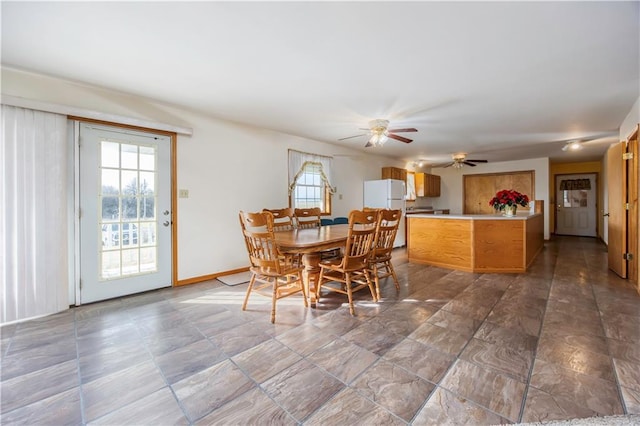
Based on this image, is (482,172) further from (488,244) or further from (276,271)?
(276,271)

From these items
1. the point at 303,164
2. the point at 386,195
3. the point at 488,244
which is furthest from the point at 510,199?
the point at 303,164

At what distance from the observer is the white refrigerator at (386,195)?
5836 millimetres

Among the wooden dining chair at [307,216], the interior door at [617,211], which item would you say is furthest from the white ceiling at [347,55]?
the wooden dining chair at [307,216]

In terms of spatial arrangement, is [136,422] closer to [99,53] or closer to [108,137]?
[99,53]

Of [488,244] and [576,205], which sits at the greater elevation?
[576,205]

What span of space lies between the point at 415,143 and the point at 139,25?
15.6 ft

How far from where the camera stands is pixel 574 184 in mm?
7863

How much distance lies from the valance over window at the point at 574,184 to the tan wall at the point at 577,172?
21cm

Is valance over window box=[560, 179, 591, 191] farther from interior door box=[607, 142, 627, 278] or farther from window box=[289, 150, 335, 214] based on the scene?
window box=[289, 150, 335, 214]

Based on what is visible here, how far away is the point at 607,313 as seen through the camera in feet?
8.06

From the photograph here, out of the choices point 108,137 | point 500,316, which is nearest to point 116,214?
point 108,137

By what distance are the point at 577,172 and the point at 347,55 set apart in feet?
29.7

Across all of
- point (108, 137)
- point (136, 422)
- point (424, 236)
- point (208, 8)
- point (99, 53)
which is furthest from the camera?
point (424, 236)

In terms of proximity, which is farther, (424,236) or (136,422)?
(424,236)
